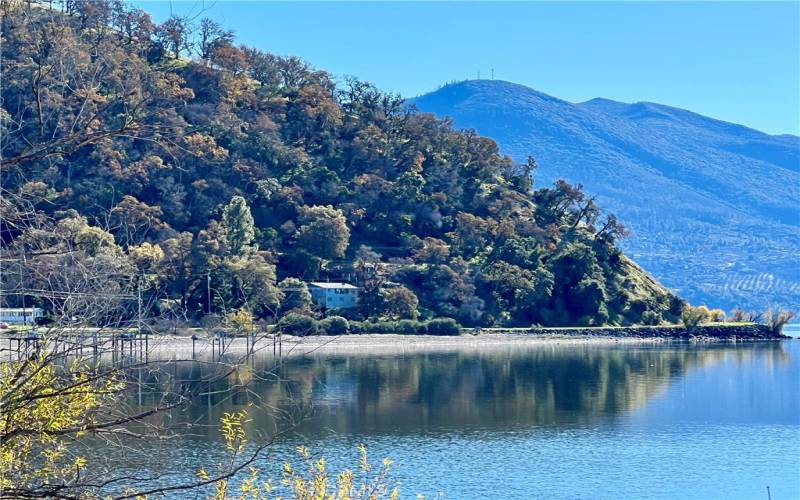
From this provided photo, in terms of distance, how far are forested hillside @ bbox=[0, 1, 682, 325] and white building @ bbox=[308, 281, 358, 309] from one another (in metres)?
1.41

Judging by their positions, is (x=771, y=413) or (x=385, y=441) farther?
(x=771, y=413)

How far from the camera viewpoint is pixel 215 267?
66.8 m

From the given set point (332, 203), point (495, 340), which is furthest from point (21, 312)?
point (332, 203)

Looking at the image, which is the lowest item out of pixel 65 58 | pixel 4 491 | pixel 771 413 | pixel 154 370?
pixel 771 413

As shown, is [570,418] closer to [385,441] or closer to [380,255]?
[385,441]

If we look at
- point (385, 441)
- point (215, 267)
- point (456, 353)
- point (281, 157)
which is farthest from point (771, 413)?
point (281, 157)

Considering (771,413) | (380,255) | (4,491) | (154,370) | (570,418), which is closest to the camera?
(4,491)

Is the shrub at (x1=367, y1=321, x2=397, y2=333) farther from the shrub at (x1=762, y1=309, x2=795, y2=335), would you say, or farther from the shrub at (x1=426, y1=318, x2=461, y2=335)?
the shrub at (x1=762, y1=309, x2=795, y2=335)

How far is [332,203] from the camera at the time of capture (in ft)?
294

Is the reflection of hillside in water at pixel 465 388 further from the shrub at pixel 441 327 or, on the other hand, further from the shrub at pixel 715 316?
the shrub at pixel 715 316

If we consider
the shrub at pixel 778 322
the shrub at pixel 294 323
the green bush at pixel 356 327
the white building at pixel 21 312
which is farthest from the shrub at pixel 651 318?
the white building at pixel 21 312

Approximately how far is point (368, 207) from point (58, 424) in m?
85.4

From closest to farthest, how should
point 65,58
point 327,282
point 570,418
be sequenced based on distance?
point 65,58 < point 570,418 < point 327,282

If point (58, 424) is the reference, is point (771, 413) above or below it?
below
